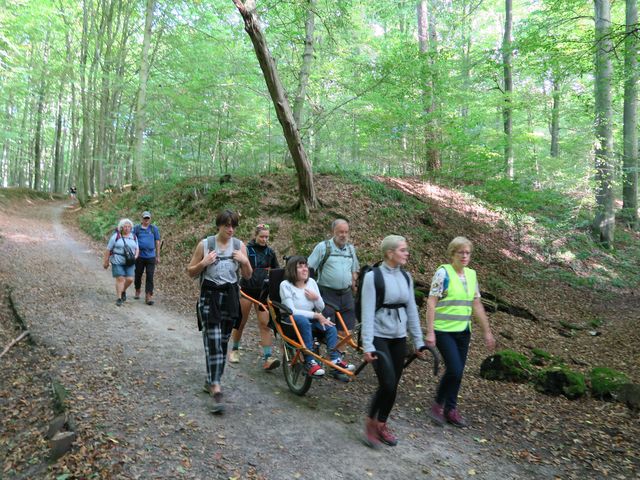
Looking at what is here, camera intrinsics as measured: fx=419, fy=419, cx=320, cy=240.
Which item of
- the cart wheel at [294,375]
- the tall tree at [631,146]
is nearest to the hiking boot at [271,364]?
the cart wheel at [294,375]

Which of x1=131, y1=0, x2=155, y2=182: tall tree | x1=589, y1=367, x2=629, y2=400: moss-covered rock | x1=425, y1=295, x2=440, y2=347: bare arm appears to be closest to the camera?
x1=425, y1=295, x2=440, y2=347: bare arm

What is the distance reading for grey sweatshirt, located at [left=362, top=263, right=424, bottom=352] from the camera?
359 centimetres

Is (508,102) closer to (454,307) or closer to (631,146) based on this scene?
(631,146)

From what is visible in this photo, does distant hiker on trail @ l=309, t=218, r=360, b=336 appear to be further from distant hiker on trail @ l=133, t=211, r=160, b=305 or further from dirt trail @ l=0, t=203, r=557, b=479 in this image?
distant hiker on trail @ l=133, t=211, r=160, b=305

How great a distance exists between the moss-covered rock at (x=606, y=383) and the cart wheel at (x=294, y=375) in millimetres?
3931

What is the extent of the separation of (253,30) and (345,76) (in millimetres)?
6375

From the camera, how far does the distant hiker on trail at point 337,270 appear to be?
5.23m

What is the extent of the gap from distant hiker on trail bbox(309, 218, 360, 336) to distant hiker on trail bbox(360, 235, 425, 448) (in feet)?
5.01

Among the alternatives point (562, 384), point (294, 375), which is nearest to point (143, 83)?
point (294, 375)

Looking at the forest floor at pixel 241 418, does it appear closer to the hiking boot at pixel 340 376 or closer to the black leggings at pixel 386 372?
the hiking boot at pixel 340 376

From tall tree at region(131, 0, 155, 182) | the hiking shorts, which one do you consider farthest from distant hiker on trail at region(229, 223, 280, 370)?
tall tree at region(131, 0, 155, 182)

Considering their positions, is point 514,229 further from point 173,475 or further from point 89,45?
point 89,45

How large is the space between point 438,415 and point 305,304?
1.85 m

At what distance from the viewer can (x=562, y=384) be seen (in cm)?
570
